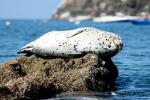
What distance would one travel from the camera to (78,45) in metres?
16.4

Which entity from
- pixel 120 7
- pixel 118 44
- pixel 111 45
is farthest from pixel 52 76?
pixel 120 7

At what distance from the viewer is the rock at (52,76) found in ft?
46.1

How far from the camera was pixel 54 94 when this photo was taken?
14.7m

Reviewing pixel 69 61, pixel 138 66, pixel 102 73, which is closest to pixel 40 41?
pixel 69 61

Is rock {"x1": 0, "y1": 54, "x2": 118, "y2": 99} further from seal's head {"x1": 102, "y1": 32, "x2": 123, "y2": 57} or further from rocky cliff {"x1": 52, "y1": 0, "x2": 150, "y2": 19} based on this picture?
rocky cliff {"x1": 52, "y1": 0, "x2": 150, "y2": 19}

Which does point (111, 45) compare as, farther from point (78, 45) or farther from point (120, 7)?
point (120, 7)

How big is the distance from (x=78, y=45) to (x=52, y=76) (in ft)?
4.90

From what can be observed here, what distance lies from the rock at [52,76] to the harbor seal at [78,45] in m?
0.25

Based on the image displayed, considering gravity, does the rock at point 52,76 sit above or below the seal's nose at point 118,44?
below

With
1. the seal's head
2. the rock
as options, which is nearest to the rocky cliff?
the seal's head

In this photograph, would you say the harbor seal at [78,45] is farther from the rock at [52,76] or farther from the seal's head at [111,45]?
the rock at [52,76]

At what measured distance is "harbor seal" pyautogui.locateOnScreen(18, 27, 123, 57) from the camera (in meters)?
16.3

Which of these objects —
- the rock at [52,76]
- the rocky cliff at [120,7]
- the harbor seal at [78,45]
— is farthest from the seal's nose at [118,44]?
the rocky cliff at [120,7]

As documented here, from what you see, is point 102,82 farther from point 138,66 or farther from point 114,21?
point 114,21
